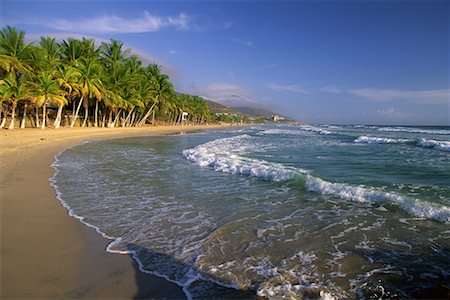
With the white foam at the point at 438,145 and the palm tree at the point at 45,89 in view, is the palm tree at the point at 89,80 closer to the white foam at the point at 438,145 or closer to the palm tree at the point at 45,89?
the palm tree at the point at 45,89

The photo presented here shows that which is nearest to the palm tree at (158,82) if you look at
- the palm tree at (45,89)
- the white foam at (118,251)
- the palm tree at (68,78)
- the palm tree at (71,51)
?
the palm tree at (71,51)

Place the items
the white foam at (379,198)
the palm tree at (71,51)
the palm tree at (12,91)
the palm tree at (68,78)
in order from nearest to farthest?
1. the white foam at (379,198)
2. the palm tree at (12,91)
3. the palm tree at (68,78)
4. the palm tree at (71,51)

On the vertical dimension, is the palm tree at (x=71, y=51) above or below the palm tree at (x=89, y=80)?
above

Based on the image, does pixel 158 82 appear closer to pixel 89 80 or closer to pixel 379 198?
pixel 89 80

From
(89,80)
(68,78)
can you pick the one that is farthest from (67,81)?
(89,80)

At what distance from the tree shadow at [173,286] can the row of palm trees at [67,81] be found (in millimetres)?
26287

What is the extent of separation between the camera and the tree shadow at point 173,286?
2.75 meters

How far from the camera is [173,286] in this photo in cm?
290

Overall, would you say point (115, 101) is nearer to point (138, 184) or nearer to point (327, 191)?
point (138, 184)

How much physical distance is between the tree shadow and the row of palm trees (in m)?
26.3

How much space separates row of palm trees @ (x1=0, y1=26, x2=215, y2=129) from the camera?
25408 mm

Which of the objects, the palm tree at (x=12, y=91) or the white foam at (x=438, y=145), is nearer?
the white foam at (x=438, y=145)

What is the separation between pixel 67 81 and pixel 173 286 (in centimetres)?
3247

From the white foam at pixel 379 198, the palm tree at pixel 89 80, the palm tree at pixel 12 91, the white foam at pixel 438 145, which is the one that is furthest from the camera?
the palm tree at pixel 89 80
